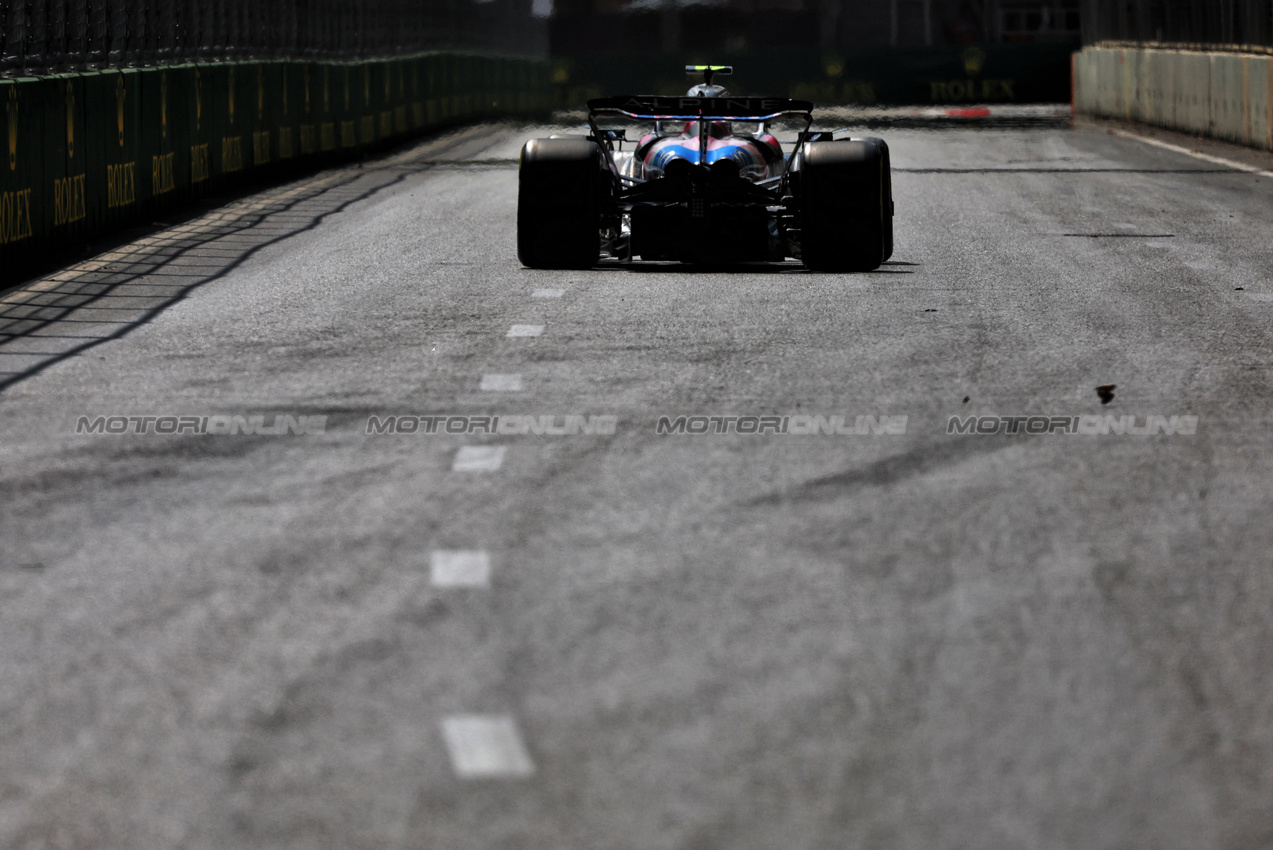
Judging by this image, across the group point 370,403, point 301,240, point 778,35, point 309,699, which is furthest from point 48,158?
point 778,35

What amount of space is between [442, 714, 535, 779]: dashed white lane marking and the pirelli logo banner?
785 cm

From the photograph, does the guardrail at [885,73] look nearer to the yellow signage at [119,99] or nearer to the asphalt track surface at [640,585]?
the yellow signage at [119,99]

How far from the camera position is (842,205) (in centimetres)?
1186

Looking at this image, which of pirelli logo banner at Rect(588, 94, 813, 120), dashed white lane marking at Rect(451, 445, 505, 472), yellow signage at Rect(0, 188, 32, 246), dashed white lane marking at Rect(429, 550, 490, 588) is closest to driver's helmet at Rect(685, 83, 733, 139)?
pirelli logo banner at Rect(588, 94, 813, 120)

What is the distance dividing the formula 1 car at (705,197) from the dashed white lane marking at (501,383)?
3.64 meters

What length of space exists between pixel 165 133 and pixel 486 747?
1434 centimetres

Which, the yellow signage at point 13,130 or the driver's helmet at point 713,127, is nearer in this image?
the driver's helmet at point 713,127

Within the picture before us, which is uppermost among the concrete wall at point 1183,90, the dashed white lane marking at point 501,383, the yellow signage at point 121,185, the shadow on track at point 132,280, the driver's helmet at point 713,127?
the concrete wall at point 1183,90

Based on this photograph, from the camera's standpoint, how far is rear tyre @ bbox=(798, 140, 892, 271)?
1168 cm

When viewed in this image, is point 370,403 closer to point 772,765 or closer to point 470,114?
point 772,765

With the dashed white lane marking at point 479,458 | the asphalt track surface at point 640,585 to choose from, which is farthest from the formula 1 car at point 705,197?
the dashed white lane marking at point 479,458

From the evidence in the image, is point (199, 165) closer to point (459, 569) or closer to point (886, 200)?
point (886, 200)

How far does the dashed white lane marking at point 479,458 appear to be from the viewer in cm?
647

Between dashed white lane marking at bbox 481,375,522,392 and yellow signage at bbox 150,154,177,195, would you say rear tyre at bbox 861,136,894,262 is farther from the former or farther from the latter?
yellow signage at bbox 150,154,177,195
